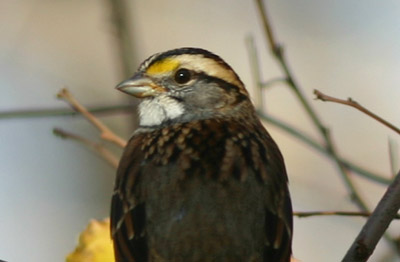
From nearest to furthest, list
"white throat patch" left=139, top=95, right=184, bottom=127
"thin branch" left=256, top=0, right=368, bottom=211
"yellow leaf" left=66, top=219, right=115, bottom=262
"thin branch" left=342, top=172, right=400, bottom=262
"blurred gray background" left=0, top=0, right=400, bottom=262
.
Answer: "thin branch" left=342, top=172, right=400, bottom=262, "yellow leaf" left=66, top=219, right=115, bottom=262, "white throat patch" left=139, top=95, right=184, bottom=127, "thin branch" left=256, top=0, right=368, bottom=211, "blurred gray background" left=0, top=0, right=400, bottom=262

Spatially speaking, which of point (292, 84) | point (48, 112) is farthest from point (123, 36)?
point (292, 84)

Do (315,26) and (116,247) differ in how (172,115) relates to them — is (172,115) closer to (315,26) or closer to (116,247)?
(116,247)

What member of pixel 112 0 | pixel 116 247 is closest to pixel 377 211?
pixel 116 247

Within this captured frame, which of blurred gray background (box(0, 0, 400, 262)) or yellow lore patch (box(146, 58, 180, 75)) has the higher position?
yellow lore patch (box(146, 58, 180, 75))

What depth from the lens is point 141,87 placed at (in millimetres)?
5477

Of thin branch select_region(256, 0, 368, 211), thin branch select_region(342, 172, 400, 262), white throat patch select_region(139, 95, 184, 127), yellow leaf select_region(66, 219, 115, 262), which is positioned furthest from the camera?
thin branch select_region(256, 0, 368, 211)

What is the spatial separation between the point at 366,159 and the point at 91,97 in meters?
2.35

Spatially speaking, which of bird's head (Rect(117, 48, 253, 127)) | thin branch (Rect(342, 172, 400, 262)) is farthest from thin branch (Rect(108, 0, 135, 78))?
thin branch (Rect(342, 172, 400, 262))

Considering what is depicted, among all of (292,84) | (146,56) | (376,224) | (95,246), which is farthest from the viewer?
(146,56)

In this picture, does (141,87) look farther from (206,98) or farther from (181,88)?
(206,98)

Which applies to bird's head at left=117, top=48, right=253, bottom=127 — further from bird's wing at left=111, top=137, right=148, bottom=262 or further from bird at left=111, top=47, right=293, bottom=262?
bird's wing at left=111, top=137, right=148, bottom=262

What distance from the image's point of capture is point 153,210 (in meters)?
4.75

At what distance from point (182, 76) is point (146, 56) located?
14.8ft

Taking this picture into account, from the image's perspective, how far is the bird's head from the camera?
214 inches
